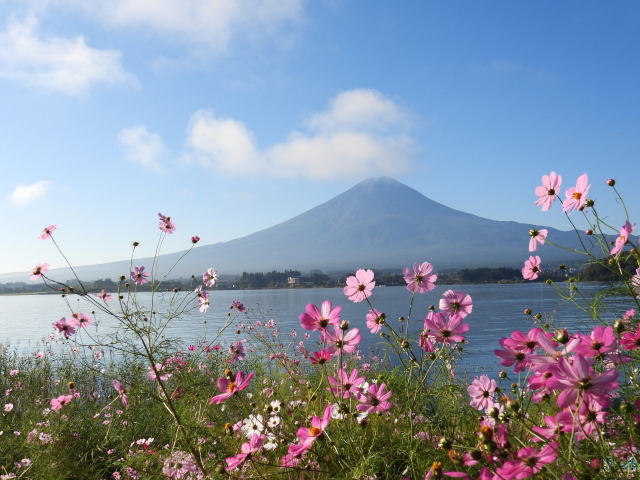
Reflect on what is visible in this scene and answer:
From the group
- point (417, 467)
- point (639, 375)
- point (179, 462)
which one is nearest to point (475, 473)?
point (417, 467)

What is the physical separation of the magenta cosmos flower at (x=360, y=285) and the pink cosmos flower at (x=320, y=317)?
29cm

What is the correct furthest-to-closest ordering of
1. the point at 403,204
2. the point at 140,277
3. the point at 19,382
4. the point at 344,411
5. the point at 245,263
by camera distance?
the point at 403,204 → the point at 245,263 → the point at 19,382 → the point at 140,277 → the point at 344,411

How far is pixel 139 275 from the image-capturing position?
10.8 feet

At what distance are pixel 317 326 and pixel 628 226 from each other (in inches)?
37.8

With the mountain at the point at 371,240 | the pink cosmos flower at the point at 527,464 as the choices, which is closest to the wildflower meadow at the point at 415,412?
the pink cosmos flower at the point at 527,464

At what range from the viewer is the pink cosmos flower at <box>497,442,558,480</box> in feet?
2.92

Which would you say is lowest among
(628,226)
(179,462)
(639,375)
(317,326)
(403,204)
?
(179,462)

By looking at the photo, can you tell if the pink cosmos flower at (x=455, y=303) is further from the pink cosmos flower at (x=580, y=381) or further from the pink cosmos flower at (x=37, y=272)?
the pink cosmos flower at (x=37, y=272)

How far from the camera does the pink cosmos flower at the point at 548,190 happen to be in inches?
79.0

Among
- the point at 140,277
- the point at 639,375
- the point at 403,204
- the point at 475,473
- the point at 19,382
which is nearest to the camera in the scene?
the point at 475,473

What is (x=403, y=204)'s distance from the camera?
5689 inches

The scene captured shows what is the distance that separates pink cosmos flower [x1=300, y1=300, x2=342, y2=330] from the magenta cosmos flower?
0.29 meters

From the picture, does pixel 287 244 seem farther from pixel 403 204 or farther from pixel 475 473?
pixel 475 473

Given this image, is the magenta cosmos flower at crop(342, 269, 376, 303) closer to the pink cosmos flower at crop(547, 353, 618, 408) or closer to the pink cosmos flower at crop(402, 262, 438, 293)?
the pink cosmos flower at crop(402, 262, 438, 293)
